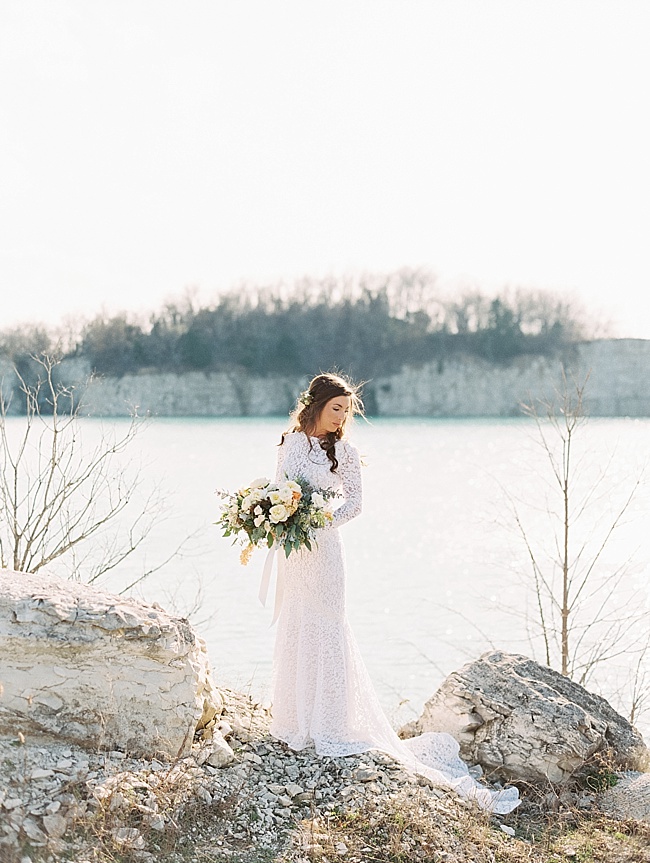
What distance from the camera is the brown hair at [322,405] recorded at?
5.71m

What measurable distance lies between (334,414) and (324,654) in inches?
61.2

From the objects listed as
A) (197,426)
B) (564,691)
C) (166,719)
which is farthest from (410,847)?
(197,426)

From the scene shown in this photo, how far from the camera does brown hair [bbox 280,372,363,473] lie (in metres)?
5.71

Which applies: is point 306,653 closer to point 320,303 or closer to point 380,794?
point 380,794

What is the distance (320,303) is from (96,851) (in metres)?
68.9

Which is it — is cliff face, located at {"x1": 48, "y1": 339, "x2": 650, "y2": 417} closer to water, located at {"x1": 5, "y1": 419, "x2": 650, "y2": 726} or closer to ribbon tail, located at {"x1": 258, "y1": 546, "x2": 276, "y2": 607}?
water, located at {"x1": 5, "y1": 419, "x2": 650, "y2": 726}

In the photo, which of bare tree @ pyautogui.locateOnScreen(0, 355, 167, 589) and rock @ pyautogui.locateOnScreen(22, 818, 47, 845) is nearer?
rock @ pyautogui.locateOnScreen(22, 818, 47, 845)

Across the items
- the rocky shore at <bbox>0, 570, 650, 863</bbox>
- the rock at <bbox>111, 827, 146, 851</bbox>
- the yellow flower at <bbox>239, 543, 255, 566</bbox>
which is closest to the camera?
the rock at <bbox>111, 827, 146, 851</bbox>

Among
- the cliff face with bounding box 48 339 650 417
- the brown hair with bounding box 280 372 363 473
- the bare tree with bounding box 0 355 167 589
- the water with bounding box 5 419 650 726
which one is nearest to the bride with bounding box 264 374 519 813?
the brown hair with bounding box 280 372 363 473

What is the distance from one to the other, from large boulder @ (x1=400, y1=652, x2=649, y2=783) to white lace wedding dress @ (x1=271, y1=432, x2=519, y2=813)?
409 mm

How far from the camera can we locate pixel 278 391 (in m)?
69.6

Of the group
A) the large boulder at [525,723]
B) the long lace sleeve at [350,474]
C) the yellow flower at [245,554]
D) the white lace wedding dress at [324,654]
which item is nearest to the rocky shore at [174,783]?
the white lace wedding dress at [324,654]

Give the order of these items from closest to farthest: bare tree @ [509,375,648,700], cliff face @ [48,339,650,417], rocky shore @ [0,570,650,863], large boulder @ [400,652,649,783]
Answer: rocky shore @ [0,570,650,863] → large boulder @ [400,652,649,783] → bare tree @ [509,375,648,700] → cliff face @ [48,339,650,417]

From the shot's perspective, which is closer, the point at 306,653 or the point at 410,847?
the point at 410,847
